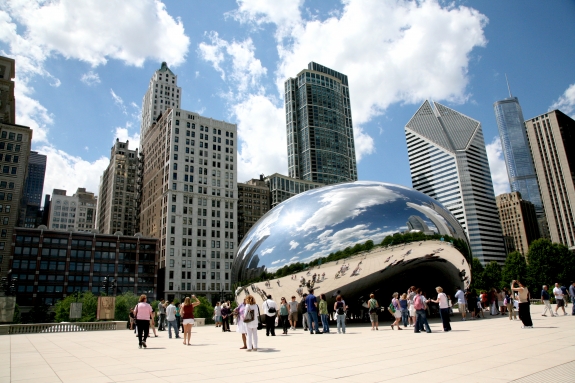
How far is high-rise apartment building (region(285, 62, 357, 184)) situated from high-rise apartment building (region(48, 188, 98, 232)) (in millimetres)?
92123

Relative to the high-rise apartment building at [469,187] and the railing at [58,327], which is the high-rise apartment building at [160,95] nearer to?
the high-rise apartment building at [469,187]

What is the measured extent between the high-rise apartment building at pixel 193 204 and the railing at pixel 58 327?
6542 centimetres

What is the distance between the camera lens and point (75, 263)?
3364 inches

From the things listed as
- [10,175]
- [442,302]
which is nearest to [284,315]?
[442,302]

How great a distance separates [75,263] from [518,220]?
184620 mm

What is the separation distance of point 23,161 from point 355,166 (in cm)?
13113

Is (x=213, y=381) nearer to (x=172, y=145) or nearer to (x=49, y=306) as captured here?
(x=49, y=306)

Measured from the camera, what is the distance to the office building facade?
8006 centimetres

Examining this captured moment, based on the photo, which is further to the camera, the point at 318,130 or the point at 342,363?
the point at 318,130

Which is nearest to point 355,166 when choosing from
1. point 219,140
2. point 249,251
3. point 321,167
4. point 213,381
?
point 321,167

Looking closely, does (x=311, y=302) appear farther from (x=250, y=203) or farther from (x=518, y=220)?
(x=518, y=220)

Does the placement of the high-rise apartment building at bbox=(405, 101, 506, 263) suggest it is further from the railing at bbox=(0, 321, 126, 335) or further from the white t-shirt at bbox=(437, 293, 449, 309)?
the white t-shirt at bbox=(437, 293, 449, 309)

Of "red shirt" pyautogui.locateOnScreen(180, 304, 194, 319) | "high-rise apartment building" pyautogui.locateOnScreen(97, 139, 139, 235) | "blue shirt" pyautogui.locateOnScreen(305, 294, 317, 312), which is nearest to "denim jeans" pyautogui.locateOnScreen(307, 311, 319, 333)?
"blue shirt" pyautogui.locateOnScreen(305, 294, 317, 312)

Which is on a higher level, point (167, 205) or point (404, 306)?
point (167, 205)
